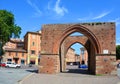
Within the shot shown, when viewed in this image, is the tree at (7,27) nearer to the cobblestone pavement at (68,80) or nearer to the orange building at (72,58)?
the cobblestone pavement at (68,80)

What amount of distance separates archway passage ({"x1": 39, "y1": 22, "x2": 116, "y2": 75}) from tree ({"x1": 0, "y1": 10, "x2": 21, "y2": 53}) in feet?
47.9

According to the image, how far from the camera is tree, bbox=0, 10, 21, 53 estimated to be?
131ft

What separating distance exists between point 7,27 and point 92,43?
1894cm

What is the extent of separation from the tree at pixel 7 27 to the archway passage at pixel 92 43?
1459cm

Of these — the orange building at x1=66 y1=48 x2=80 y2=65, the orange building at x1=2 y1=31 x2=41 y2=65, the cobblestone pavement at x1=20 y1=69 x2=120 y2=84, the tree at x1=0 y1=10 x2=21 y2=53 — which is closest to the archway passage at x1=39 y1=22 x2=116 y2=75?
the cobblestone pavement at x1=20 y1=69 x2=120 y2=84

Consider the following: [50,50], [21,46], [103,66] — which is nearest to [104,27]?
[103,66]

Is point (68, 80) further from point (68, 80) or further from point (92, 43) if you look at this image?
point (92, 43)

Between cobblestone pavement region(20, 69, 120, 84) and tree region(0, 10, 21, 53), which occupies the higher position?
tree region(0, 10, 21, 53)

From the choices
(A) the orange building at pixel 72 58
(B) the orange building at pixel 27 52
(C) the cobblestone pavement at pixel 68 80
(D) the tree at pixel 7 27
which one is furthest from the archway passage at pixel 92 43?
(A) the orange building at pixel 72 58

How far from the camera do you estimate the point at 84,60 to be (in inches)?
3563

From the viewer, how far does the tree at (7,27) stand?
3980 centimetres

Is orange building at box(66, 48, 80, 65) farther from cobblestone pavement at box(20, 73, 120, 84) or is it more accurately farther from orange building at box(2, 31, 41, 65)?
cobblestone pavement at box(20, 73, 120, 84)

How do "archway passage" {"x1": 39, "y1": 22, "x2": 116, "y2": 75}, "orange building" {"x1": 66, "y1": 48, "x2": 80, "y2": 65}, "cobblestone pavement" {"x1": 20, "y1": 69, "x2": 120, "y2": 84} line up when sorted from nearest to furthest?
"cobblestone pavement" {"x1": 20, "y1": 69, "x2": 120, "y2": 84} < "archway passage" {"x1": 39, "y1": 22, "x2": 116, "y2": 75} < "orange building" {"x1": 66, "y1": 48, "x2": 80, "y2": 65}

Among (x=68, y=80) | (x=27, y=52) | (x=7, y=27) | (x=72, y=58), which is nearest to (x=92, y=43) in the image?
(x=68, y=80)
